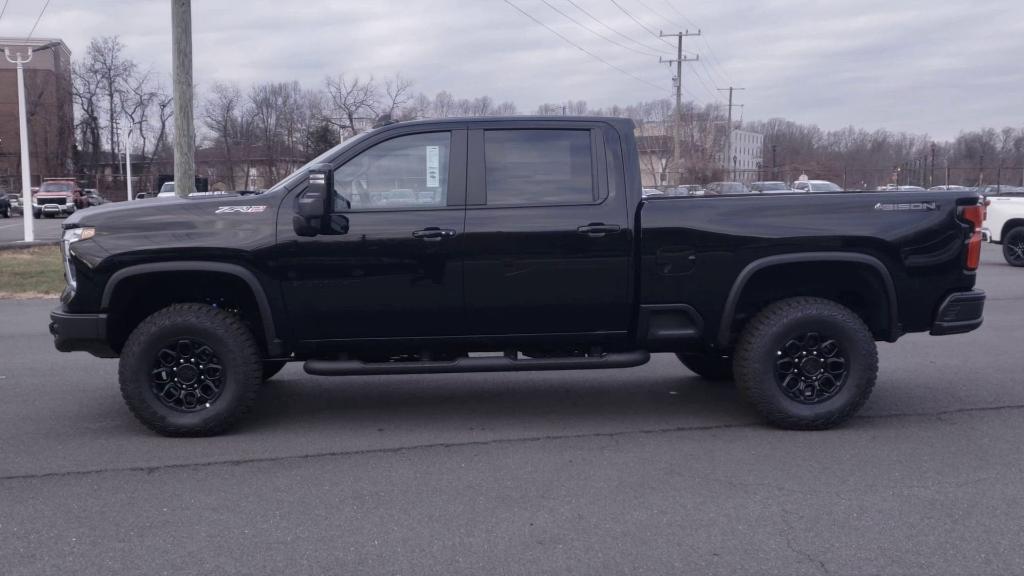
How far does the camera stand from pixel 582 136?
631 centimetres

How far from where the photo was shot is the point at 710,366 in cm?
774

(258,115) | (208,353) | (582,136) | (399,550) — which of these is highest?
(258,115)

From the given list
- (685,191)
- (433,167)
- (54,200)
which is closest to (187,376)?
(433,167)

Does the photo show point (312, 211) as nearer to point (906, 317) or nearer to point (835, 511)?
point (835, 511)

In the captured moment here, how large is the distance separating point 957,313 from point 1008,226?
46.3 ft

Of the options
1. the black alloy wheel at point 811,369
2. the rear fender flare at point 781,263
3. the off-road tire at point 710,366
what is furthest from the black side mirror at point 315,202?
the off-road tire at point 710,366

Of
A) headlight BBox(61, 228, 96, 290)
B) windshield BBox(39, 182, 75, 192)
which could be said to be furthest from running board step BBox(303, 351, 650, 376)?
windshield BBox(39, 182, 75, 192)

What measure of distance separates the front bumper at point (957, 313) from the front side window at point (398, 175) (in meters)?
3.43

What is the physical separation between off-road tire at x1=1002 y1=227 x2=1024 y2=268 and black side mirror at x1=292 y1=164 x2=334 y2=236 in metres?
16.6

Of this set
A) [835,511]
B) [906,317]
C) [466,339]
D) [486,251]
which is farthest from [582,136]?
[835,511]

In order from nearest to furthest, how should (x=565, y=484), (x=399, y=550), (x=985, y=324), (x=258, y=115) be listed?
1. (x=399, y=550)
2. (x=565, y=484)
3. (x=985, y=324)
4. (x=258, y=115)

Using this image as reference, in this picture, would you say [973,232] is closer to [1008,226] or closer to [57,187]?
[1008,226]

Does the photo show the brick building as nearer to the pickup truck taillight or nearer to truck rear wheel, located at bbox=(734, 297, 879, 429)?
truck rear wheel, located at bbox=(734, 297, 879, 429)

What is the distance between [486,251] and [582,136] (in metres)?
1.07
